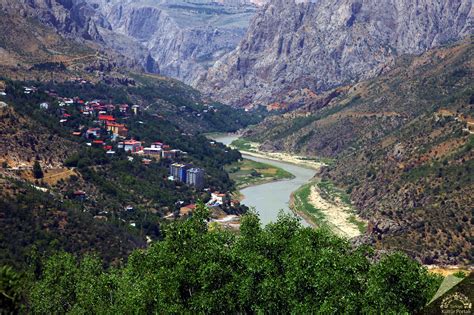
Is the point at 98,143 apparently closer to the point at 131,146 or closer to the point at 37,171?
the point at 131,146

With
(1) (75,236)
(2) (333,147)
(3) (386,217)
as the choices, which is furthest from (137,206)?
Answer: (2) (333,147)

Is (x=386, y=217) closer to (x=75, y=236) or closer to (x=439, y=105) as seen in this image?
(x=75, y=236)

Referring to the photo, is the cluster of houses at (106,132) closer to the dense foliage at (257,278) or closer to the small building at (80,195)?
the small building at (80,195)

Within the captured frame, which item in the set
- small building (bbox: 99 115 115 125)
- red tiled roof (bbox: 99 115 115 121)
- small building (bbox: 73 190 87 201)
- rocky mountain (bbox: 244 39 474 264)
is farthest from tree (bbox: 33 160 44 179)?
red tiled roof (bbox: 99 115 115 121)

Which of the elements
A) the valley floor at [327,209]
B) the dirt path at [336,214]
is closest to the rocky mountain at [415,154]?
the valley floor at [327,209]

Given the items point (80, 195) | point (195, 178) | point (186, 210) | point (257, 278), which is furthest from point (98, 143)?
point (257, 278)
